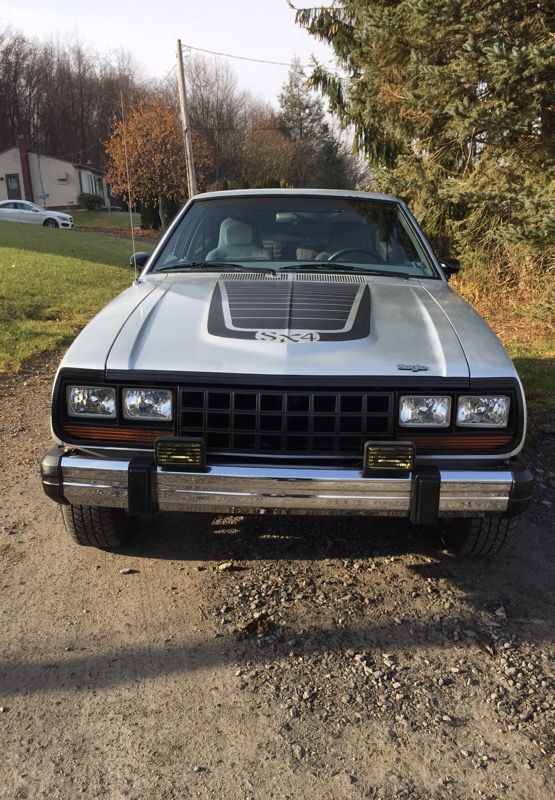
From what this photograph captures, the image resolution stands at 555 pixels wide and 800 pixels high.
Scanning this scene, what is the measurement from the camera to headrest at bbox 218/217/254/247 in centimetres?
404

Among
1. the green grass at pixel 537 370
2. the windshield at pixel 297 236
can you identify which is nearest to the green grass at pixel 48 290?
the windshield at pixel 297 236

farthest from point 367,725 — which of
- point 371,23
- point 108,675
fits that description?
point 371,23

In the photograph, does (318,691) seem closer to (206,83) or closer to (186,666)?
(186,666)

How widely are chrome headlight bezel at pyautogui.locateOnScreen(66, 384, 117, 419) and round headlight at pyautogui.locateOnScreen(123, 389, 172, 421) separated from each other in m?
0.05

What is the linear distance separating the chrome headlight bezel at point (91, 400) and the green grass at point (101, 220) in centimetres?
3354

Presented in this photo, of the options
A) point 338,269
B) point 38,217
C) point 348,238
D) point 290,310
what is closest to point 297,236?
point 348,238

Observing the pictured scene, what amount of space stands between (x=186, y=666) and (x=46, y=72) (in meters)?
77.6

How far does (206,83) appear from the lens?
192 ft

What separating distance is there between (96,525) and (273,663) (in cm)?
106

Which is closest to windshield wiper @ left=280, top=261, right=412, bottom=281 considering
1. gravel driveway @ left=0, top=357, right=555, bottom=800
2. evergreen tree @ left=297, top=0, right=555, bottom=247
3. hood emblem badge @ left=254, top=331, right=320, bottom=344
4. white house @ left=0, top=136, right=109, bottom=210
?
hood emblem badge @ left=254, top=331, right=320, bottom=344

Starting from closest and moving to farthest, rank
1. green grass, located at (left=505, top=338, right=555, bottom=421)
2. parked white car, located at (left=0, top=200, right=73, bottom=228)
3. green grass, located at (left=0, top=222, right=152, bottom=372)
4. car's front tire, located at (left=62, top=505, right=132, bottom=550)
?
car's front tire, located at (left=62, top=505, right=132, bottom=550) < green grass, located at (left=505, top=338, right=555, bottom=421) < green grass, located at (left=0, top=222, right=152, bottom=372) < parked white car, located at (left=0, top=200, right=73, bottom=228)

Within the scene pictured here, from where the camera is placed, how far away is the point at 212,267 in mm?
3764

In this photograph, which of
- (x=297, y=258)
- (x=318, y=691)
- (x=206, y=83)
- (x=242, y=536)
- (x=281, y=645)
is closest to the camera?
(x=318, y=691)

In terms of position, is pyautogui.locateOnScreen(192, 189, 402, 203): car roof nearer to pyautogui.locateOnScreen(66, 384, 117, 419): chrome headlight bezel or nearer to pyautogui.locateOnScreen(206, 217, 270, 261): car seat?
pyautogui.locateOnScreen(206, 217, 270, 261): car seat
